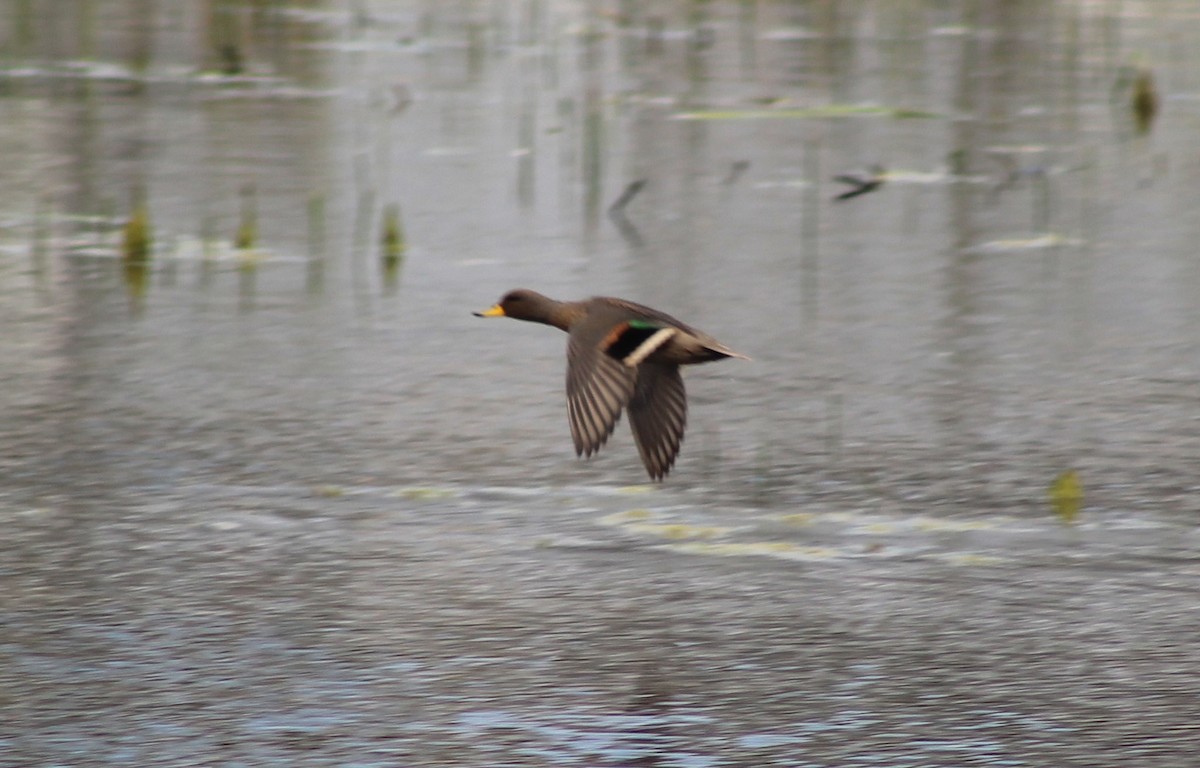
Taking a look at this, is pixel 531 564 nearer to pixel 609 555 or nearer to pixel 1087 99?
pixel 609 555

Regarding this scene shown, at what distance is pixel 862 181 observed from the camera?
11.7m

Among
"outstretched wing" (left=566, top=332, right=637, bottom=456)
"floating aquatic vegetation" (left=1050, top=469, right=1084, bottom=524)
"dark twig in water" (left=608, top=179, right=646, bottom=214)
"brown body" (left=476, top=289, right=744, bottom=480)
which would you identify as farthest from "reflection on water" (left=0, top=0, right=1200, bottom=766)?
"outstretched wing" (left=566, top=332, right=637, bottom=456)

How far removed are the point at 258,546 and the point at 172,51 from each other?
1234cm

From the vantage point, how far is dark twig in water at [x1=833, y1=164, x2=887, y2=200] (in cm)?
1154

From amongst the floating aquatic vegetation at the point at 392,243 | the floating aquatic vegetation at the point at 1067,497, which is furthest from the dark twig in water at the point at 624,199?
the floating aquatic vegetation at the point at 1067,497

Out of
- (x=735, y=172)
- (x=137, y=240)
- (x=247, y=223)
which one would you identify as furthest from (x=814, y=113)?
(x=137, y=240)

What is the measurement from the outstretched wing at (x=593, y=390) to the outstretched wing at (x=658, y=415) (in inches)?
8.4

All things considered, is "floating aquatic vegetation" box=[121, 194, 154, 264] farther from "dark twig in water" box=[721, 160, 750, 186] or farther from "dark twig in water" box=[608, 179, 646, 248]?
"dark twig in water" box=[721, 160, 750, 186]

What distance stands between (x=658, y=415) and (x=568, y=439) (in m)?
0.87

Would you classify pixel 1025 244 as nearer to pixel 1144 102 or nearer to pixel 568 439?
pixel 568 439

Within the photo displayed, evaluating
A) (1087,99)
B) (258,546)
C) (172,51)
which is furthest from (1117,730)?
(172,51)

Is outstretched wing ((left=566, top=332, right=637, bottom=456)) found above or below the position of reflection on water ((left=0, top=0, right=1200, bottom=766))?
above

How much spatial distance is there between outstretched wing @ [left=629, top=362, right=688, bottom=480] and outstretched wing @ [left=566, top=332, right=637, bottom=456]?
0.70 feet

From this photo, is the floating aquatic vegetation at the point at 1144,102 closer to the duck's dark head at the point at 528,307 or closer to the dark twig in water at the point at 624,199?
the dark twig in water at the point at 624,199
